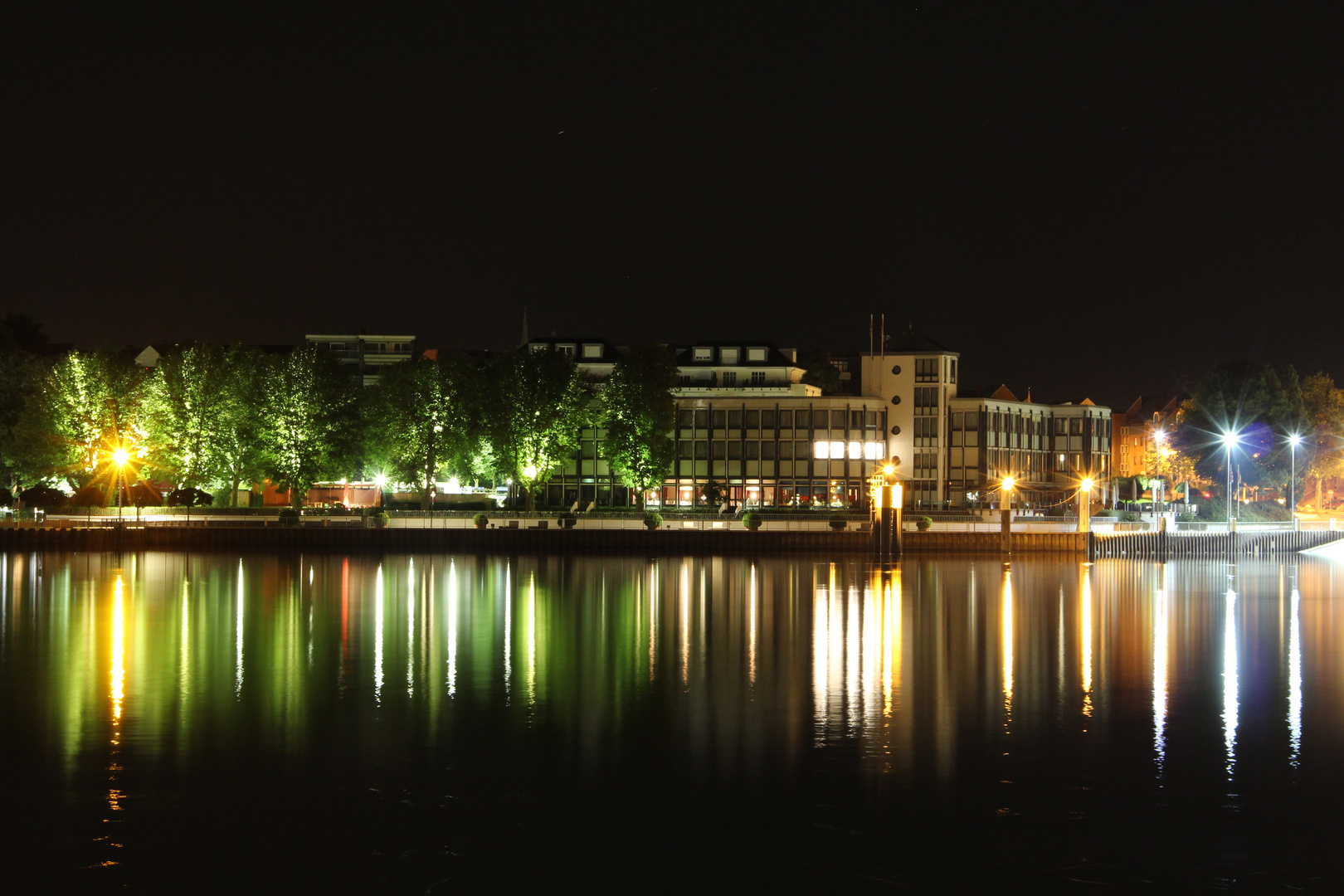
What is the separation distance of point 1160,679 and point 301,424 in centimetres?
6642

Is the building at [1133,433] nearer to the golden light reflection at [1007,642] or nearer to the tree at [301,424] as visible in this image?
the tree at [301,424]

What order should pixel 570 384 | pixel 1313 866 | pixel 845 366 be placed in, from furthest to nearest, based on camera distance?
pixel 845 366, pixel 570 384, pixel 1313 866

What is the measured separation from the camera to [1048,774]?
18484mm

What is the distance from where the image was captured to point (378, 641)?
1259 inches

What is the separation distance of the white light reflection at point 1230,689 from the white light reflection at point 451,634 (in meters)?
13.7

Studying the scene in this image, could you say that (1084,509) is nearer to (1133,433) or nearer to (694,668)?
(694,668)

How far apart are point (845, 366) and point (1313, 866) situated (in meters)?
118

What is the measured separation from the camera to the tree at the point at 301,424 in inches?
3275

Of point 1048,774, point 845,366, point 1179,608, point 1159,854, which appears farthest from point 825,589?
point 845,366

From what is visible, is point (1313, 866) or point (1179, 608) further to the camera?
point (1179, 608)

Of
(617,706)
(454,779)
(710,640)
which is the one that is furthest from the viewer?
(710,640)

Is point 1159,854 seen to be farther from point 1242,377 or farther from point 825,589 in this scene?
point 1242,377

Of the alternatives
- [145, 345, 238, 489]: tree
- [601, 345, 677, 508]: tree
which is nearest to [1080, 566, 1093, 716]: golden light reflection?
[601, 345, 677, 508]: tree

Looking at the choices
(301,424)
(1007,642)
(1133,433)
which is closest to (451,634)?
(1007,642)
